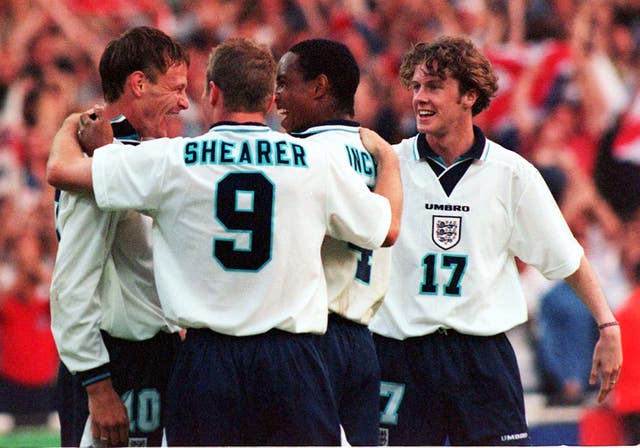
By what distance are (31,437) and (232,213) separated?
5251 mm

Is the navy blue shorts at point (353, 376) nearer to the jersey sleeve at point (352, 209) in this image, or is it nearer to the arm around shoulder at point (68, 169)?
the jersey sleeve at point (352, 209)

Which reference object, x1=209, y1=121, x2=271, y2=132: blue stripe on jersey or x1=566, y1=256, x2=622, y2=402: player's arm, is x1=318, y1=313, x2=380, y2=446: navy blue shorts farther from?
x1=566, y1=256, x2=622, y2=402: player's arm

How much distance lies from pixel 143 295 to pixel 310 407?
725 mm

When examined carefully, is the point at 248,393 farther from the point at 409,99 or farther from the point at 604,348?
the point at 409,99

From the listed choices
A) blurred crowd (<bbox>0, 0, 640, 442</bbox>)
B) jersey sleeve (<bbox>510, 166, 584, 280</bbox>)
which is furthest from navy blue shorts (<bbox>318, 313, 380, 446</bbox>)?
blurred crowd (<bbox>0, 0, 640, 442</bbox>)

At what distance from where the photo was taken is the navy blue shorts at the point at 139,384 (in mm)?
3982

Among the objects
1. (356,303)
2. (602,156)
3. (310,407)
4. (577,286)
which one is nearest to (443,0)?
(602,156)

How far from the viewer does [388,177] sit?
4.03 meters

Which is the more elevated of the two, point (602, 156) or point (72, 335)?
point (602, 156)

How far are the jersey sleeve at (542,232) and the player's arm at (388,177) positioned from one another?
3.04 feet

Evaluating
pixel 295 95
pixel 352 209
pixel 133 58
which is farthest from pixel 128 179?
pixel 295 95

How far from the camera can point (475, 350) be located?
15.7 feet

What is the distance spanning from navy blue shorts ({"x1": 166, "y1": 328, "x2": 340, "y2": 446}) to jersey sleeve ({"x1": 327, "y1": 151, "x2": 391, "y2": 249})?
380 mm

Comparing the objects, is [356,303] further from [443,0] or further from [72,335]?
[443,0]
